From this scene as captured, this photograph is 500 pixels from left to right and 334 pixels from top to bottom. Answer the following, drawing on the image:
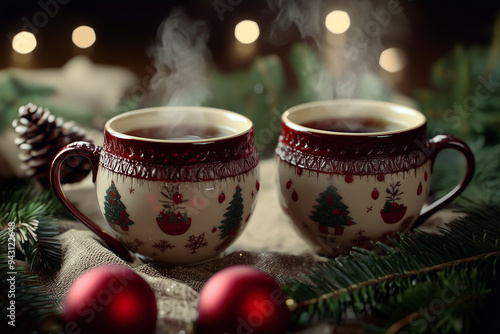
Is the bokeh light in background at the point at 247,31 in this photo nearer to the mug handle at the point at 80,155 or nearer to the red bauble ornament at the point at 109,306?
the mug handle at the point at 80,155

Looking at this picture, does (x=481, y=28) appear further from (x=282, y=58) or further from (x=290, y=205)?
(x=290, y=205)

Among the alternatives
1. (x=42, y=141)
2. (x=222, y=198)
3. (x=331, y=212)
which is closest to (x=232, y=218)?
(x=222, y=198)

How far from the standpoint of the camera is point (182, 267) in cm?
80

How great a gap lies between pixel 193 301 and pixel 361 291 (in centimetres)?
21

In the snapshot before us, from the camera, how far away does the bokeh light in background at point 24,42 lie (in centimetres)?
111

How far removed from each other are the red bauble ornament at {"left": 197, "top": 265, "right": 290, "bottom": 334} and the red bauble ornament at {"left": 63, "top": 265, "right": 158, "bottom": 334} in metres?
0.06

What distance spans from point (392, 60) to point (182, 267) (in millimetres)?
766

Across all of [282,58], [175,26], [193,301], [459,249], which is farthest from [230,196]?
[282,58]

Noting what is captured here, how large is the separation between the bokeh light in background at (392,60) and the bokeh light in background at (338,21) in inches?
4.6

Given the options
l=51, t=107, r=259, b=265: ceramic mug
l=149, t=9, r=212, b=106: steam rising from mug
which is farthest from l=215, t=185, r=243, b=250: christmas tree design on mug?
l=149, t=9, r=212, b=106: steam rising from mug

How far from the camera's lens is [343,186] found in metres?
0.77

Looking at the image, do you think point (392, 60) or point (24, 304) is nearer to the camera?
point (24, 304)

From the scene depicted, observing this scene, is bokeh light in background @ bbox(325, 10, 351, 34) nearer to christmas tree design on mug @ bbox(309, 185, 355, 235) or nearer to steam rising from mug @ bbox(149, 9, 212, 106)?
steam rising from mug @ bbox(149, 9, 212, 106)

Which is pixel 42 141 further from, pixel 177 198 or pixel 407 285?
pixel 407 285
